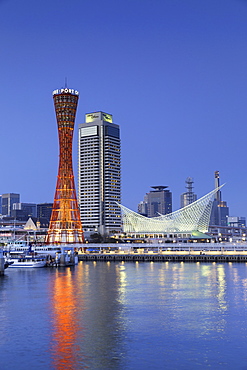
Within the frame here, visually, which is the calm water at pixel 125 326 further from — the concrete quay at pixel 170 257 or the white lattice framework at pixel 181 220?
the white lattice framework at pixel 181 220

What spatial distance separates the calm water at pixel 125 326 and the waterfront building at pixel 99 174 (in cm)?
10107

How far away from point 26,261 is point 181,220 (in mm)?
46825

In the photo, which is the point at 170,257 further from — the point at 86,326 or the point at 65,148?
the point at 86,326

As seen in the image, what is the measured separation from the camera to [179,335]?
64.6 feet

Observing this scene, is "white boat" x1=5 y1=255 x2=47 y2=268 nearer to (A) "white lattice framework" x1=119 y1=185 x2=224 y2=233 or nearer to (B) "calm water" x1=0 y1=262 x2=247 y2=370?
(B) "calm water" x1=0 y1=262 x2=247 y2=370

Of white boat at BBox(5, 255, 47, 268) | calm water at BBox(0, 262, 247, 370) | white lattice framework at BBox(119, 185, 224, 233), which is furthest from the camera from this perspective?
white lattice framework at BBox(119, 185, 224, 233)

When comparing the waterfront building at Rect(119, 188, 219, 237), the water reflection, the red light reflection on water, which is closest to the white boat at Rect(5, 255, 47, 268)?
the water reflection

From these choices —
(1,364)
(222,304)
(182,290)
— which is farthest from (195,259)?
(1,364)

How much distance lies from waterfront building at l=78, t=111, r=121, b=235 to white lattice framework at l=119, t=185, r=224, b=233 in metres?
24.5

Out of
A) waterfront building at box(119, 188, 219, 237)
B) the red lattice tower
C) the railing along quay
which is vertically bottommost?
the railing along quay

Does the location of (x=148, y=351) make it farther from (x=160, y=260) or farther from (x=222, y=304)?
(x=160, y=260)

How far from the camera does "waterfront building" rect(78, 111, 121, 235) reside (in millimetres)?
136125

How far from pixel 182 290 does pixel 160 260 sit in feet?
120

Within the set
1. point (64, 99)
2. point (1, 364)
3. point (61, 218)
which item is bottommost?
point (1, 364)
